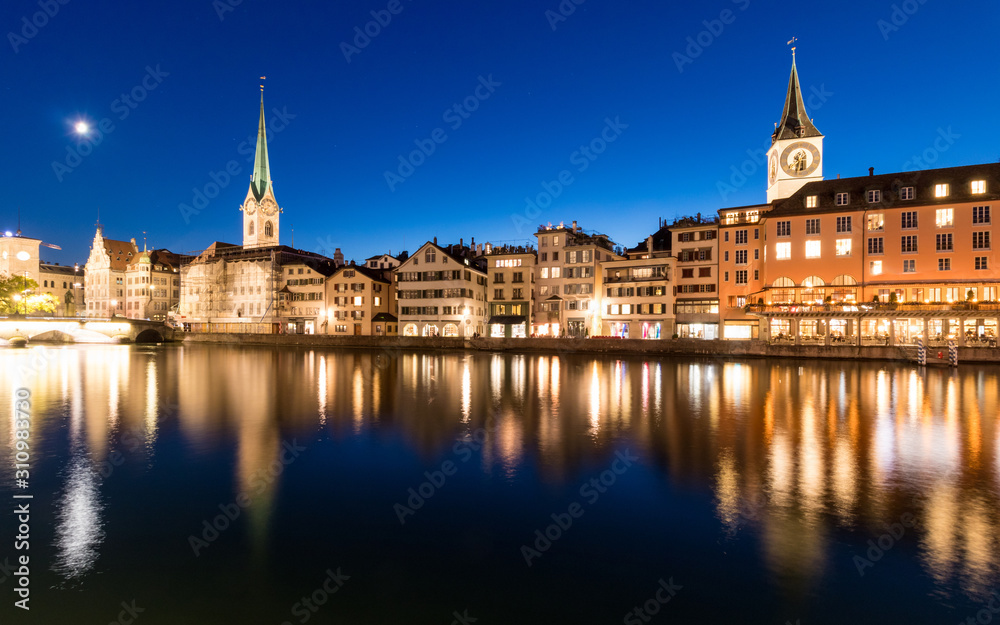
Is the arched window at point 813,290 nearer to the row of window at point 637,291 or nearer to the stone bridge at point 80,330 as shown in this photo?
the row of window at point 637,291

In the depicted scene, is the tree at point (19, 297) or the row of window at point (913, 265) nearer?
the row of window at point (913, 265)

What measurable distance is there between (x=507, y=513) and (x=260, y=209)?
386ft

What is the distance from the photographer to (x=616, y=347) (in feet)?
184

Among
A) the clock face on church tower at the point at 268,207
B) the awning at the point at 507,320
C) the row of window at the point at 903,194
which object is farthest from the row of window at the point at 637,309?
the clock face on church tower at the point at 268,207

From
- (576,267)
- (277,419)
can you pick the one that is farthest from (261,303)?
(277,419)

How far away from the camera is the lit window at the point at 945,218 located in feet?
165

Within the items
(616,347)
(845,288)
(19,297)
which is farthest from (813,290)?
(19,297)

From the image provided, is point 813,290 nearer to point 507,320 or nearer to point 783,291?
point 783,291

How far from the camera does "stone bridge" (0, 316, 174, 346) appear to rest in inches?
2566

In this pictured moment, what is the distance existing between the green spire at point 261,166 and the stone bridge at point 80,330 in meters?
44.0

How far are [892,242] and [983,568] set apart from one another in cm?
5644

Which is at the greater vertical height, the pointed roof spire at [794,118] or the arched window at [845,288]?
the pointed roof spire at [794,118]

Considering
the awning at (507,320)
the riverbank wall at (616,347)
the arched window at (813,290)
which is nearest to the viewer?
the riverbank wall at (616,347)

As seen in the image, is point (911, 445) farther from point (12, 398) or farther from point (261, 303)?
point (261, 303)
